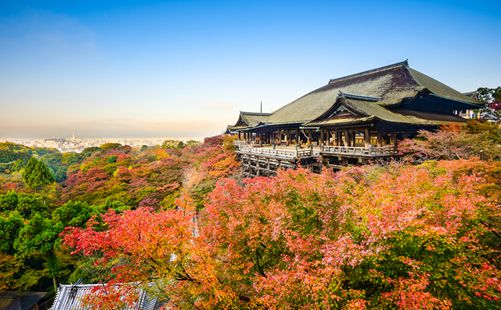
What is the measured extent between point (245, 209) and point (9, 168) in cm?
5568

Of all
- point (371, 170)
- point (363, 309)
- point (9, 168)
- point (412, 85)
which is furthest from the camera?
point (9, 168)

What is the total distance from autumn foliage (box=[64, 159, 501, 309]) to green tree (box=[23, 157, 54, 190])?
79.7 feet

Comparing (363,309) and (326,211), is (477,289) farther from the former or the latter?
(326,211)

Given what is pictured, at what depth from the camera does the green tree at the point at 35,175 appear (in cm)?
2456

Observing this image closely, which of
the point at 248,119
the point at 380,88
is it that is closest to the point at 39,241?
the point at 248,119

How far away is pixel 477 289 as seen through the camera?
5.00 m

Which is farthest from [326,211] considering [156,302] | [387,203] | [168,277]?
[156,302]

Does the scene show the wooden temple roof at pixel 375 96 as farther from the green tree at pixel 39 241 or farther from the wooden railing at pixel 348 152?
the green tree at pixel 39 241

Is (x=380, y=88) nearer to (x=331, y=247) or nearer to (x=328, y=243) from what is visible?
(x=328, y=243)

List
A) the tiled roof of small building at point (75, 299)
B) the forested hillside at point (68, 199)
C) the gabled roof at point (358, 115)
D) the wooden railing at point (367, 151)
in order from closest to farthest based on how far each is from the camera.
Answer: the tiled roof of small building at point (75, 299) < the forested hillside at point (68, 199) < the wooden railing at point (367, 151) < the gabled roof at point (358, 115)

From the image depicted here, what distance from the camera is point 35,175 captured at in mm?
24609

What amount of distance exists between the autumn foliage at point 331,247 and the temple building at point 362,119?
5849mm

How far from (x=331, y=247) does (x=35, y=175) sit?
105 feet

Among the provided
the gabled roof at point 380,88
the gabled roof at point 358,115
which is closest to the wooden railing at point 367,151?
the gabled roof at point 358,115
